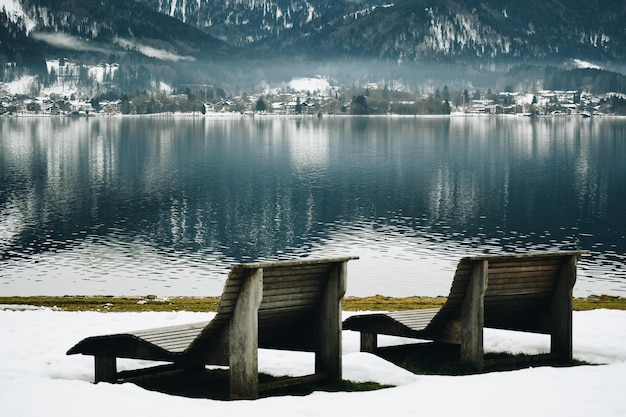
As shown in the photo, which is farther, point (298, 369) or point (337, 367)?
point (298, 369)

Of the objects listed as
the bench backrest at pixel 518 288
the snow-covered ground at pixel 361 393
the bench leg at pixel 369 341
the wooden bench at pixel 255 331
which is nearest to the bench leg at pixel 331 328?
the wooden bench at pixel 255 331

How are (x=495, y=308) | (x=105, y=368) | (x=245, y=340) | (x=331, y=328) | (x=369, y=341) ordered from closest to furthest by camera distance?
(x=245, y=340), (x=331, y=328), (x=105, y=368), (x=495, y=308), (x=369, y=341)

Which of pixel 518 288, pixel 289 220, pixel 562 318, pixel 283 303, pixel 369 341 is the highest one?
pixel 283 303

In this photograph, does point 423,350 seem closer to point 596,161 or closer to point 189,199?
point 189,199

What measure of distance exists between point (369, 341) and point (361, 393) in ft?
11.9

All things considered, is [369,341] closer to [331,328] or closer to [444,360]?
[444,360]

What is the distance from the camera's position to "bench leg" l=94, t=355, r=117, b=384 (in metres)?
14.6

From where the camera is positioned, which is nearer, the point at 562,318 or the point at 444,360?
the point at 444,360

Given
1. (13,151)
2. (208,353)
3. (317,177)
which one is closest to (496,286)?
(208,353)

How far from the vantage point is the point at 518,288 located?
15828 millimetres

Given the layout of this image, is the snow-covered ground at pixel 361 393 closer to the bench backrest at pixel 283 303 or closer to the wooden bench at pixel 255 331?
the wooden bench at pixel 255 331

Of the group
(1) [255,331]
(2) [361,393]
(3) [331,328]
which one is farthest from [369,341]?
(1) [255,331]

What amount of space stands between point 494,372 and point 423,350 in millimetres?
2409

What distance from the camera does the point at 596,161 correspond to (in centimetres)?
16875
